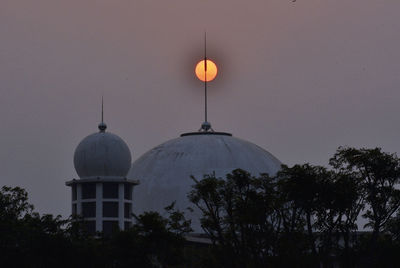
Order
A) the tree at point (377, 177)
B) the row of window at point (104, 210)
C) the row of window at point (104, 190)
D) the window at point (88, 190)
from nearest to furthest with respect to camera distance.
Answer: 1. the tree at point (377, 177)
2. the row of window at point (104, 210)
3. the row of window at point (104, 190)
4. the window at point (88, 190)

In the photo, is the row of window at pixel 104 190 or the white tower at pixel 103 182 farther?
the row of window at pixel 104 190

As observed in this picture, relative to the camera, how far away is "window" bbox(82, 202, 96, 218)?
389 ft

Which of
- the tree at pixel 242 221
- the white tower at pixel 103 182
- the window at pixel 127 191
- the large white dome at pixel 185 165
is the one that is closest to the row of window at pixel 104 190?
the white tower at pixel 103 182

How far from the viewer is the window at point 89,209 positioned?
389ft

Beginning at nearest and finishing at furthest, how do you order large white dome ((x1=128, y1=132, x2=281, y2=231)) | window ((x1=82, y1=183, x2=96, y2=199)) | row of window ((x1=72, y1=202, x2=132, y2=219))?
row of window ((x1=72, y1=202, x2=132, y2=219))
window ((x1=82, y1=183, x2=96, y2=199))
large white dome ((x1=128, y1=132, x2=281, y2=231))

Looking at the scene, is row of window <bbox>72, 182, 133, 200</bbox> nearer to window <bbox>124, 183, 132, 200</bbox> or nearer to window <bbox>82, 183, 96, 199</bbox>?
window <bbox>82, 183, 96, 199</bbox>

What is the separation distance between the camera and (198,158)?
436 ft

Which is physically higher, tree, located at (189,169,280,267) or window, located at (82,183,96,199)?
window, located at (82,183,96,199)

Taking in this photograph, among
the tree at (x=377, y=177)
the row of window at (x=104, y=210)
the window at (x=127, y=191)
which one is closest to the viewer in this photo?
the tree at (x=377, y=177)

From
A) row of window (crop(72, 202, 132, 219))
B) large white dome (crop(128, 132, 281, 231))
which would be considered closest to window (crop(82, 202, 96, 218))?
row of window (crop(72, 202, 132, 219))

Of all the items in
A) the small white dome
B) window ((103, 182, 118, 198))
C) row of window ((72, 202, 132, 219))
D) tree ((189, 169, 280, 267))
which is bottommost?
tree ((189, 169, 280, 267))

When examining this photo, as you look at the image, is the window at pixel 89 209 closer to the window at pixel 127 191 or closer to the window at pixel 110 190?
the window at pixel 110 190

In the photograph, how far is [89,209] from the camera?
119 metres

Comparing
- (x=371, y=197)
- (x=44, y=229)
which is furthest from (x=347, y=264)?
(x=44, y=229)
